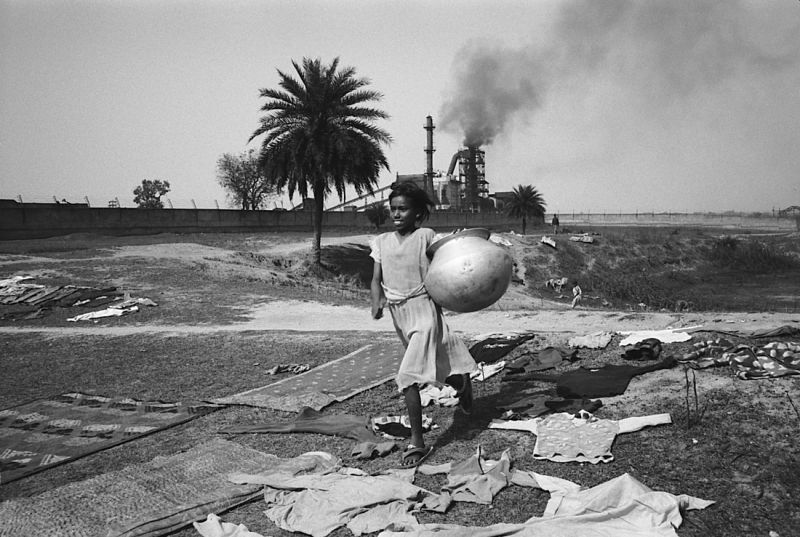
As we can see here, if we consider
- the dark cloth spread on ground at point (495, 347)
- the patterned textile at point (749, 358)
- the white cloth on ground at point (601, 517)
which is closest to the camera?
the white cloth on ground at point (601, 517)

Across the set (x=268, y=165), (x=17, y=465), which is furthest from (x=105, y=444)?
(x=268, y=165)

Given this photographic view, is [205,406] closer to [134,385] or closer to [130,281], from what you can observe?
[134,385]

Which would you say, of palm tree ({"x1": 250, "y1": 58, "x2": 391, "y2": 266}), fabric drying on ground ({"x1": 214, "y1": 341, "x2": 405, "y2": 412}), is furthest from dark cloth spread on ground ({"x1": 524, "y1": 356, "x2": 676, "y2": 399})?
palm tree ({"x1": 250, "y1": 58, "x2": 391, "y2": 266})

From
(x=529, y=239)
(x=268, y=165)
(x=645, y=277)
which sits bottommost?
(x=645, y=277)

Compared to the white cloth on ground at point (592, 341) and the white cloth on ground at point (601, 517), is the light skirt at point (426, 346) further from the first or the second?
the white cloth on ground at point (592, 341)

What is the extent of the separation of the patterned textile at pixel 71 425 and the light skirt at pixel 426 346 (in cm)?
268

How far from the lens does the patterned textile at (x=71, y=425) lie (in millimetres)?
5023

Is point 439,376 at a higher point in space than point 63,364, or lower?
higher

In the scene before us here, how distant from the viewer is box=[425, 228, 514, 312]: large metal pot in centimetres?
420

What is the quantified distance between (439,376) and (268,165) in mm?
21066

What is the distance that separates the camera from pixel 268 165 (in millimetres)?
24203

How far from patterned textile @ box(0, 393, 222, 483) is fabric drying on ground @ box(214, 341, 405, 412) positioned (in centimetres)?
54

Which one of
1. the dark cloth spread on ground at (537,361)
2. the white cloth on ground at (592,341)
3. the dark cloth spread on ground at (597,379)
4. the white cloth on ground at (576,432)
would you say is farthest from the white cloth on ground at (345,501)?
the white cloth on ground at (592,341)

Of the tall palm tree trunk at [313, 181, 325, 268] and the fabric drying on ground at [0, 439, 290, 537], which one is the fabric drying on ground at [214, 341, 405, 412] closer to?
the fabric drying on ground at [0, 439, 290, 537]
